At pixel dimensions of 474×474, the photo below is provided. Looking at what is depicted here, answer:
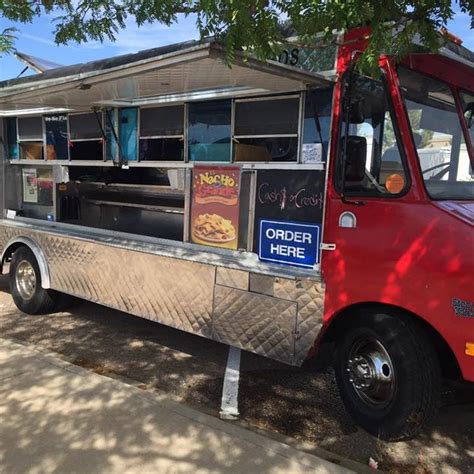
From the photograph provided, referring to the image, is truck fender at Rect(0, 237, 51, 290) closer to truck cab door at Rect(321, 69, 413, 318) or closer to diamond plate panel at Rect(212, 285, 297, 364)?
diamond plate panel at Rect(212, 285, 297, 364)

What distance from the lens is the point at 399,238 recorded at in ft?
10.8

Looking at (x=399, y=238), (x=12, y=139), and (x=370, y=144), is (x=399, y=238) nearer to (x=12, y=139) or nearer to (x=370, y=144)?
(x=370, y=144)

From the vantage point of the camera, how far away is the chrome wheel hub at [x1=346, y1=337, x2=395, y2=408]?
3.49m

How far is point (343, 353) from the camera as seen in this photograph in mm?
3729

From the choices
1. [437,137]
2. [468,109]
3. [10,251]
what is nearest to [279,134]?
[437,137]

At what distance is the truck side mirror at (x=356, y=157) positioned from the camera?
11.5ft

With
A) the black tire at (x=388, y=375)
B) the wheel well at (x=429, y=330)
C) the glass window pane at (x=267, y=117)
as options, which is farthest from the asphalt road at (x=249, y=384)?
the glass window pane at (x=267, y=117)

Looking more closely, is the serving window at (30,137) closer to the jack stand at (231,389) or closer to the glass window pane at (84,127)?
the glass window pane at (84,127)

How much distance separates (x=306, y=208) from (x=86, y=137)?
2995 mm

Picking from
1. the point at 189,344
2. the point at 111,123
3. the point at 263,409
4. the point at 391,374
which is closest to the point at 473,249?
the point at 391,374

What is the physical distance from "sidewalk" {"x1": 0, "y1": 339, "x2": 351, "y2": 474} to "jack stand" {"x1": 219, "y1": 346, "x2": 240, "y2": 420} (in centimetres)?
27

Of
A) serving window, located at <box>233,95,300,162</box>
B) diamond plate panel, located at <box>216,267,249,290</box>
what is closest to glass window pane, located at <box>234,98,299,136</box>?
serving window, located at <box>233,95,300,162</box>

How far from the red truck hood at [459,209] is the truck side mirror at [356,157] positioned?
1.77ft

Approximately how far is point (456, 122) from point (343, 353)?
72.3 inches
